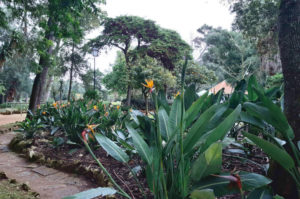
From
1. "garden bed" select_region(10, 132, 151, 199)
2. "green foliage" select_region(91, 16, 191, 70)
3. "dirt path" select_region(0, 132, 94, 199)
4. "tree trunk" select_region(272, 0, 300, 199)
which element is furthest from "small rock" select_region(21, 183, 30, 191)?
"green foliage" select_region(91, 16, 191, 70)

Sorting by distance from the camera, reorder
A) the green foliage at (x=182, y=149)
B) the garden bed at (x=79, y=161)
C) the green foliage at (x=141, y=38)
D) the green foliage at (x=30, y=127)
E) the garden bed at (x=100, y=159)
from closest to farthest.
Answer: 1. the green foliage at (x=182, y=149)
2. the garden bed at (x=100, y=159)
3. the garden bed at (x=79, y=161)
4. the green foliage at (x=30, y=127)
5. the green foliage at (x=141, y=38)

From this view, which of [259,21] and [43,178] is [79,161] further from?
[259,21]

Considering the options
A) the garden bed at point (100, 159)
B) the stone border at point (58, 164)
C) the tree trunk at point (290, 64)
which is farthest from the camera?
the stone border at point (58, 164)

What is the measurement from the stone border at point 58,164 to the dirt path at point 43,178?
54 millimetres

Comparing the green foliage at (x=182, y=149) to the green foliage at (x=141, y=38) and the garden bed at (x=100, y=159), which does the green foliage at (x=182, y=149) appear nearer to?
the garden bed at (x=100, y=159)

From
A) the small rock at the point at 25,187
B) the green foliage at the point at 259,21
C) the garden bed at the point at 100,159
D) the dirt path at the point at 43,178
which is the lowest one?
the dirt path at the point at 43,178

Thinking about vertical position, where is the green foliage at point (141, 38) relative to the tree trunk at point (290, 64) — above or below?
above

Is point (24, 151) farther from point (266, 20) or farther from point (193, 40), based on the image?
point (193, 40)

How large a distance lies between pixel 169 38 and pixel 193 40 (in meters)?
14.8

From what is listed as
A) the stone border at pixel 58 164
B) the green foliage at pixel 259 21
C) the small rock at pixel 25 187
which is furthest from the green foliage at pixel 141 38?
the small rock at pixel 25 187

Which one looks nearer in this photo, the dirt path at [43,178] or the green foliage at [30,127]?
the dirt path at [43,178]

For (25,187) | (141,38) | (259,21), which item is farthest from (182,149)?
(141,38)

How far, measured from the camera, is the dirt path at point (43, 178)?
1515 millimetres

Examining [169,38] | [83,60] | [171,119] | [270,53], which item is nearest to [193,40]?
[169,38]
